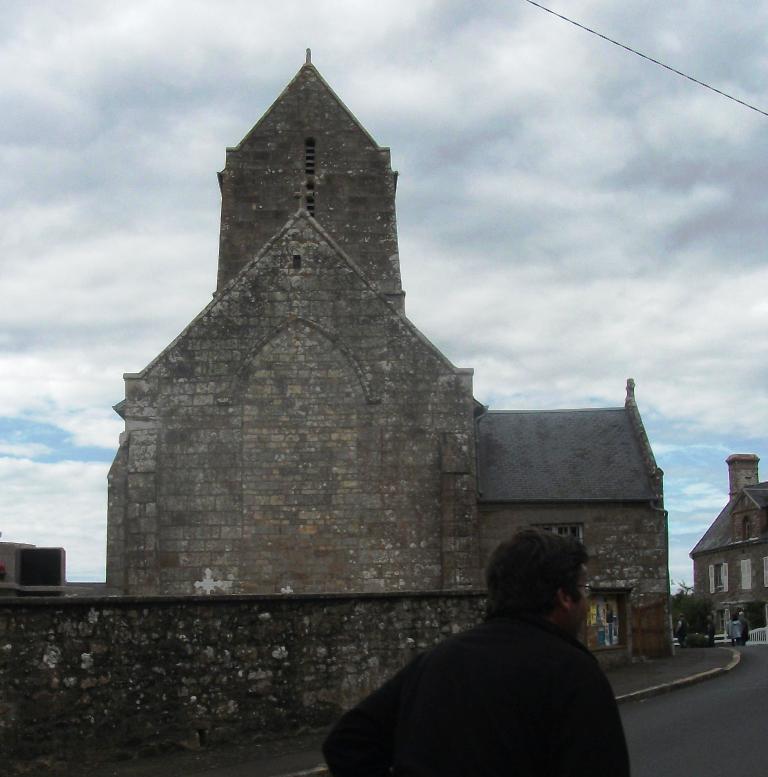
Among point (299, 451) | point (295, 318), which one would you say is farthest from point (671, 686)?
point (295, 318)

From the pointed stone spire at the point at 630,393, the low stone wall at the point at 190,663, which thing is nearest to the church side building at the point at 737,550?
the pointed stone spire at the point at 630,393

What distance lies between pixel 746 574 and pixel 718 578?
308cm

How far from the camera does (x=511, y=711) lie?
3.23 metres

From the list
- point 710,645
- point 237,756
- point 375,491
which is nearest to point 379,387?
point 375,491

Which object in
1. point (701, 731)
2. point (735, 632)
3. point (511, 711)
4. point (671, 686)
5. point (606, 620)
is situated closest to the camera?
point (511, 711)

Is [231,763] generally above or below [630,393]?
below

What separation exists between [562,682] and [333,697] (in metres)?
10.3

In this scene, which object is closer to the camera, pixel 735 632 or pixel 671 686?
pixel 671 686

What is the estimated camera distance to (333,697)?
43.2 feet

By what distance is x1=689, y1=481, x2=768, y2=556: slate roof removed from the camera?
160 feet

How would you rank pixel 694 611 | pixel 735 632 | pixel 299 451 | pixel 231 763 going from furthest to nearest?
1. pixel 694 611
2. pixel 735 632
3. pixel 299 451
4. pixel 231 763

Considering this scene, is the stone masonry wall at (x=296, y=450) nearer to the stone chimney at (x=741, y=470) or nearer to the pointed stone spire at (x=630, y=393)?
the pointed stone spire at (x=630, y=393)

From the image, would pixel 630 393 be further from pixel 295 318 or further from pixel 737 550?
pixel 737 550

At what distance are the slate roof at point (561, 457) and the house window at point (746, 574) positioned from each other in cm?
2511
